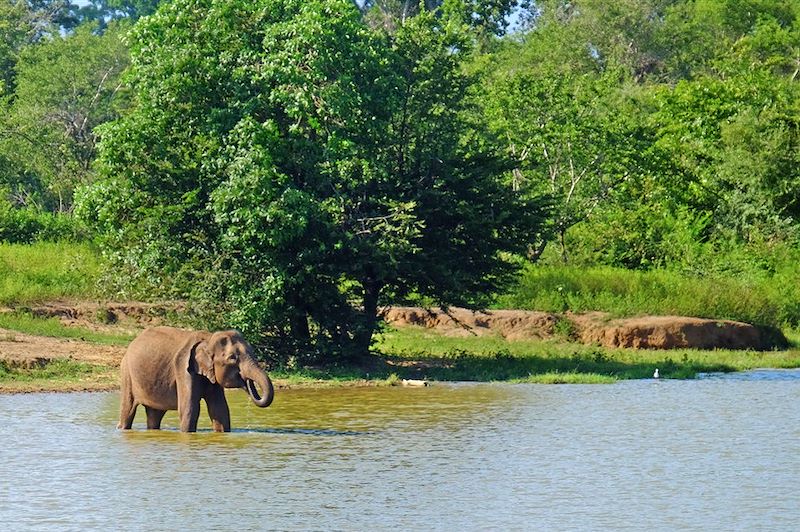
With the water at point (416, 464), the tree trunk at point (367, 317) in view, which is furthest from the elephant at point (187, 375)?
the tree trunk at point (367, 317)

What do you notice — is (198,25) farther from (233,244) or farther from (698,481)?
(698,481)

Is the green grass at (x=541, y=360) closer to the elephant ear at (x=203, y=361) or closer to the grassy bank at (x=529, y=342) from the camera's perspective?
the grassy bank at (x=529, y=342)

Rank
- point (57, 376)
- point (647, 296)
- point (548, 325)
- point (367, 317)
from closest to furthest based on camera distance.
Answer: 1. point (57, 376)
2. point (367, 317)
3. point (548, 325)
4. point (647, 296)

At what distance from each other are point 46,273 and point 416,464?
17545mm

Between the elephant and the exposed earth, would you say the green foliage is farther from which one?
the elephant

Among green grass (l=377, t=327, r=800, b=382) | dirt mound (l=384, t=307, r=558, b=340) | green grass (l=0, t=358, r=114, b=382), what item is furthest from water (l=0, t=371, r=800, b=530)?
dirt mound (l=384, t=307, r=558, b=340)

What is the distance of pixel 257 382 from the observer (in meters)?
17.2

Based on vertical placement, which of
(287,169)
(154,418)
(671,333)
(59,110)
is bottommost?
(154,418)

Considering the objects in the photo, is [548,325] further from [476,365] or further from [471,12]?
[471,12]

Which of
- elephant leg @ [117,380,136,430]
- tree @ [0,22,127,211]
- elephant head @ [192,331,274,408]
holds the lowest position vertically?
elephant leg @ [117,380,136,430]

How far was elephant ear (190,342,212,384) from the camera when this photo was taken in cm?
1728

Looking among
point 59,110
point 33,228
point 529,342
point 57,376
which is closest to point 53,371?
A: point 57,376

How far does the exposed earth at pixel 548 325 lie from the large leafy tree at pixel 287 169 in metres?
2.77

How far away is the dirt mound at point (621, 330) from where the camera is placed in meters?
30.1
